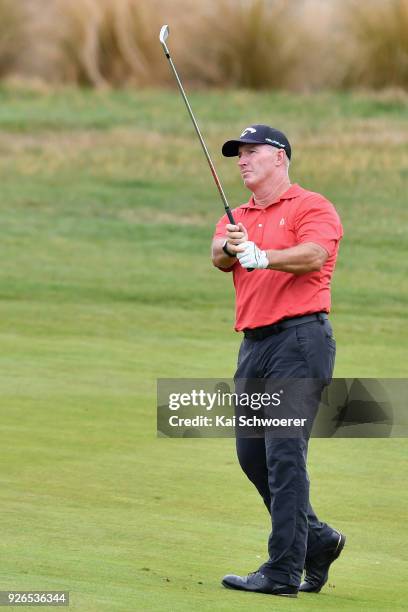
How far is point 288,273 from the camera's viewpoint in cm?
642

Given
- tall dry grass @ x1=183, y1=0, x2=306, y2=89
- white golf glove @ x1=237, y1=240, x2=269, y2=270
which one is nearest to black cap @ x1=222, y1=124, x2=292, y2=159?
white golf glove @ x1=237, y1=240, x2=269, y2=270

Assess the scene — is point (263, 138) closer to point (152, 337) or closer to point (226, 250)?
point (226, 250)

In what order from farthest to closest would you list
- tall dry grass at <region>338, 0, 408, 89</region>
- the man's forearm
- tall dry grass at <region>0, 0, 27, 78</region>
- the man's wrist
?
tall dry grass at <region>0, 0, 27, 78</region>
tall dry grass at <region>338, 0, 408, 89</region>
the man's wrist
the man's forearm

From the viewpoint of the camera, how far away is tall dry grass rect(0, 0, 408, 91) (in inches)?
1206

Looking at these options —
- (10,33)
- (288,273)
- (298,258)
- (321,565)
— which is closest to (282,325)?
(288,273)

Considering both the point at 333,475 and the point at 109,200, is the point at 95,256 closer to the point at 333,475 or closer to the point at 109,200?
the point at 109,200

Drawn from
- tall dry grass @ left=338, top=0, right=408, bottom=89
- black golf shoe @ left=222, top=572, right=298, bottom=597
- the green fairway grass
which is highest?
tall dry grass @ left=338, top=0, right=408, bottom=89

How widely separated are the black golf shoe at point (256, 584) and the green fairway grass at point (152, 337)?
8 cm

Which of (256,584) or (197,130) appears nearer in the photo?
(256,584)

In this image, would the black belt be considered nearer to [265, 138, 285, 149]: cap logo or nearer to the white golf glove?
the white golf glove

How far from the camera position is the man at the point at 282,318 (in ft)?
20.8

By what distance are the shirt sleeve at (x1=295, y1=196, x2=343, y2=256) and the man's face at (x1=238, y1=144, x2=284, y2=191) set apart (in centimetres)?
23

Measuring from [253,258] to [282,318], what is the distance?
0.98ft

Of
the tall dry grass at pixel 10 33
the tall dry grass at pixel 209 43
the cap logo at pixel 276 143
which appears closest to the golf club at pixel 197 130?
the cap logo at pixel 276 143
